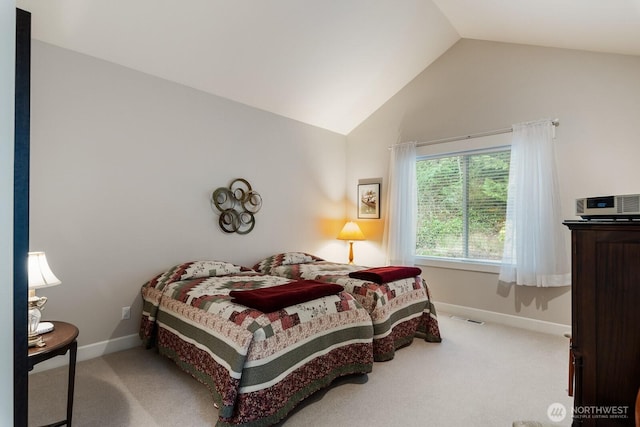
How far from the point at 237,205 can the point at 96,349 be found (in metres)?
1.86

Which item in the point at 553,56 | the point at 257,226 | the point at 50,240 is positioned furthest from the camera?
the point at 257,226

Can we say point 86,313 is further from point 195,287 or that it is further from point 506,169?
point 506,169

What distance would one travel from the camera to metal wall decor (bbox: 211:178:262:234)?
144 inches

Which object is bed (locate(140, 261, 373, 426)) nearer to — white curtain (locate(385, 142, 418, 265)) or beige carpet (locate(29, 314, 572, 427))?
beige carpet (locate(29, 314, 572, 427))

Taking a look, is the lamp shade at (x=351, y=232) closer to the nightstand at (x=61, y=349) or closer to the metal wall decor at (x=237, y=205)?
the metal wall decor at (x=237, y=205)

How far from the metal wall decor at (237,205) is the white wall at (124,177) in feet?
Answer: 0.27

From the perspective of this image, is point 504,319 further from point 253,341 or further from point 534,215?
point 253,341

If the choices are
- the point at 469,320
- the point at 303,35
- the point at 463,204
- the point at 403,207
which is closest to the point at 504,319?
the point at 469,320

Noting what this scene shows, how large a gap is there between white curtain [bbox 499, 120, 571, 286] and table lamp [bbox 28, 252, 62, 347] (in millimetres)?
3953

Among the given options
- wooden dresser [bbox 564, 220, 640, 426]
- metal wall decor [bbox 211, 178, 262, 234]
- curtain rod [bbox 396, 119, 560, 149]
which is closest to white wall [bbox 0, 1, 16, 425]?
wooden dresser [bbox 564, 220, 640, 426]

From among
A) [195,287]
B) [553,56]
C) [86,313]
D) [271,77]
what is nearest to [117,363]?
[86,313]

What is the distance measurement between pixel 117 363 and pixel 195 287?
0.88 meters

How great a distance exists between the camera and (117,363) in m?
2.68

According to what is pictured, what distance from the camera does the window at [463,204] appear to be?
388 centimetres
